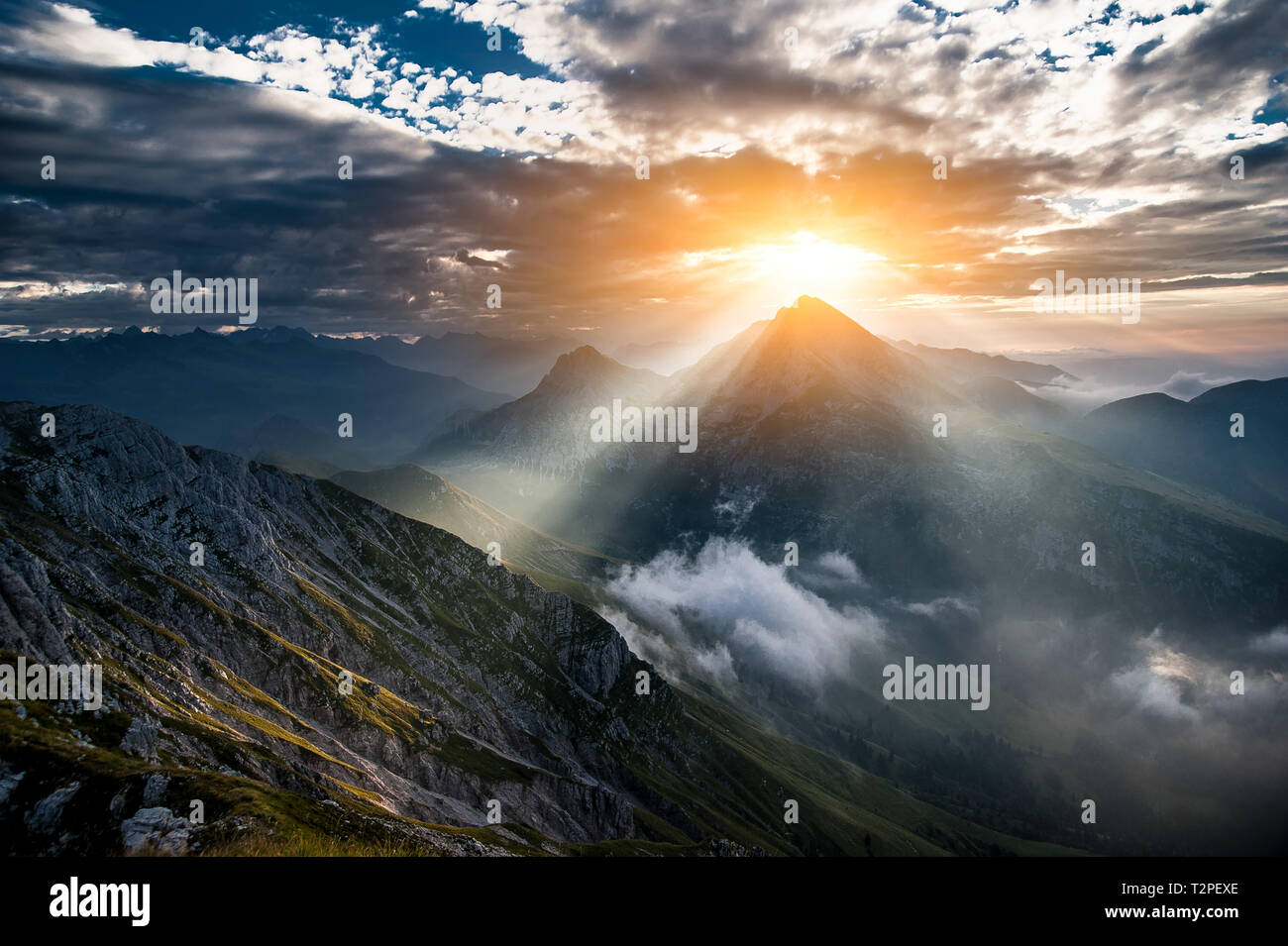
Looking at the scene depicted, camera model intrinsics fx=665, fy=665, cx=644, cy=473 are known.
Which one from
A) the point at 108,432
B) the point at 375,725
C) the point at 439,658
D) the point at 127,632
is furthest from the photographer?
the point at 439,658

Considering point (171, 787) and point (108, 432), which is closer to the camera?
point (171, 787)

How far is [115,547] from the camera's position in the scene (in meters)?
124

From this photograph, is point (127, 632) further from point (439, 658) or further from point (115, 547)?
point (439, 658)

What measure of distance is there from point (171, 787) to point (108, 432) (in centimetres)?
14625
